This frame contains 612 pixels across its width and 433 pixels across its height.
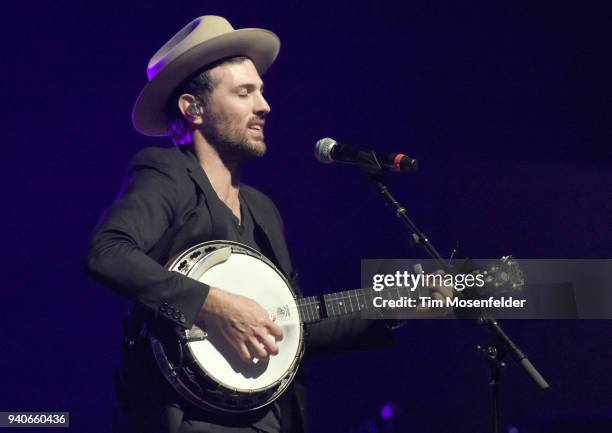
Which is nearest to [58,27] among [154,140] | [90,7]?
[90,7]

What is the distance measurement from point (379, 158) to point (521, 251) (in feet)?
6.47

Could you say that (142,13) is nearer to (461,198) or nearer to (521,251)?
(461,198)

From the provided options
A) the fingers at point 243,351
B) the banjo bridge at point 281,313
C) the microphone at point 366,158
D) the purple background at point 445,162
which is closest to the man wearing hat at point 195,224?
the fingers at point 243,351

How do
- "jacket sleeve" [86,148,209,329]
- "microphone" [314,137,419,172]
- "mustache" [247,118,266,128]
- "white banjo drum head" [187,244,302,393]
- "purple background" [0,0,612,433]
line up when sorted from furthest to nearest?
"purple background" [0,0,612,433], "mustache" [247,118,266,128], "microphone" [314,137,419,172], "white banjo drum head" [187,244,302,393], "jacket sleeve" [86,148,209,329]

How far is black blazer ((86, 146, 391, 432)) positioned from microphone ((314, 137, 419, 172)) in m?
0.36

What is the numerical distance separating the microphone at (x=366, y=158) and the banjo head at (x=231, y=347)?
1.49 feet

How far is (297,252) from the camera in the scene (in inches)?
193

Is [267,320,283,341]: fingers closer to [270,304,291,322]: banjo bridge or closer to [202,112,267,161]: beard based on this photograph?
[270,304,291,322]: banjo bridge

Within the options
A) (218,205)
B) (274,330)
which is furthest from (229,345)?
(218,205)

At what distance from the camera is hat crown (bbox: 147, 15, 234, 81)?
3428mm

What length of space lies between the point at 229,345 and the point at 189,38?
1181 millimetres

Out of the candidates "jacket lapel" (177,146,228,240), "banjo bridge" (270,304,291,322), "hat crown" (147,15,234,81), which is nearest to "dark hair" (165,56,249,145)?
"hat crown" (147,15,234,81)

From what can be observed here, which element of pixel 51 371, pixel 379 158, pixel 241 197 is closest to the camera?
pixel 379 158

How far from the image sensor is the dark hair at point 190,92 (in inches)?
137
